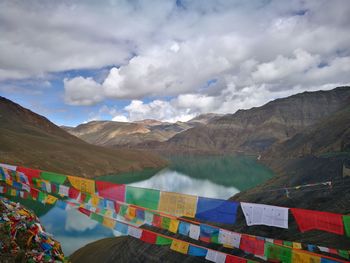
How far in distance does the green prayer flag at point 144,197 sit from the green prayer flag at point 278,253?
3.47 metres

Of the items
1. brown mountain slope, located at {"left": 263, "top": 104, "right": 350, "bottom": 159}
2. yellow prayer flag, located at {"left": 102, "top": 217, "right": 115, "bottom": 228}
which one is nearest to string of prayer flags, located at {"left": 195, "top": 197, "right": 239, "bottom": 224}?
yellow prayer flag, located at {"left": 102, "top": 217, "right": 115, "bottom": 228}

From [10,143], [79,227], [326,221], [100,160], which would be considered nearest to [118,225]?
[326,221]

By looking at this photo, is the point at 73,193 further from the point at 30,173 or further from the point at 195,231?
the point at 195,231

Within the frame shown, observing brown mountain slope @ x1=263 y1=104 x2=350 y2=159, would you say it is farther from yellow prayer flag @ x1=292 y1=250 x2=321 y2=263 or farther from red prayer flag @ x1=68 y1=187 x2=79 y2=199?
red prayer flag @ x1=68 y1=187 x2=79 y2=199

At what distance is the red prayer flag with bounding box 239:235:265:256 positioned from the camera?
875cm

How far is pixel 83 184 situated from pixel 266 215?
657cm

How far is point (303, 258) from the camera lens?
306 inches

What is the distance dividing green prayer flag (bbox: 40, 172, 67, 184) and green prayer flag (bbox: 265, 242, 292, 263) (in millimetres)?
7642

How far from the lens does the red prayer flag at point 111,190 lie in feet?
33.6

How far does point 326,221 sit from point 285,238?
5803 mm

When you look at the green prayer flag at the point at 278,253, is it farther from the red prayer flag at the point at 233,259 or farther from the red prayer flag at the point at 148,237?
the red prayer flag at the point at 148,237

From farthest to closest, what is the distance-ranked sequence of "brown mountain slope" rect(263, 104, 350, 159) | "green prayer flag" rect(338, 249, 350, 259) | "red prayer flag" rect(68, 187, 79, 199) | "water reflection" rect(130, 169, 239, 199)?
"brown mountain slope" rect(263, 104, 350, 159) → "water reflection" rect(130, 169, 239, 199) → "red prayer flag" rect(68, 187, 79, 199) → "green prayer flag" rect(338, 249, 350, 259)

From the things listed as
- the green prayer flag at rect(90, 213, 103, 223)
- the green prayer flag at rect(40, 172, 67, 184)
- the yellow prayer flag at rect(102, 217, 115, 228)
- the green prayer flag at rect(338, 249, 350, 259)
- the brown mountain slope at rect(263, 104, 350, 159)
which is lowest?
the green prayer flag at rect(338, 249, 350, 259)

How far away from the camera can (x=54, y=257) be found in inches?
413
